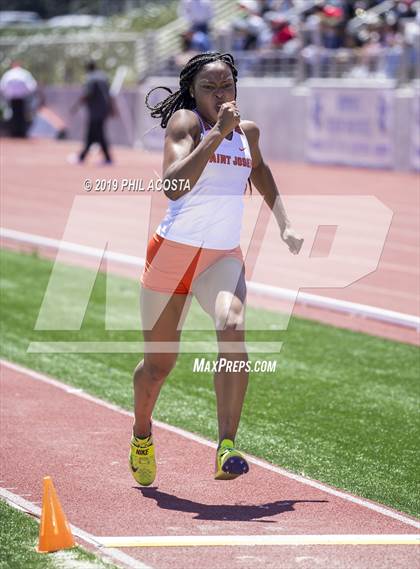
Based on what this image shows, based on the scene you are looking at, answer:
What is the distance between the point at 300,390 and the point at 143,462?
2.72m

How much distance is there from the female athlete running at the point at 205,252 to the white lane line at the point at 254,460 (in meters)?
0.73

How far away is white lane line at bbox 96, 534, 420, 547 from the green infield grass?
22.9 inches

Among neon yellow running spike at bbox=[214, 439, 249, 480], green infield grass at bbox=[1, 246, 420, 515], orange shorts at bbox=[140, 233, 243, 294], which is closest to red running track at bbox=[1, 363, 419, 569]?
neon yellow running spike at bbox=[214, 439, 249, 480]

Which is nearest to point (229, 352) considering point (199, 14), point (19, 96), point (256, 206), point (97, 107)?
point (256, 206)

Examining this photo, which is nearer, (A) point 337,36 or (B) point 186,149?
(B) point 186,149

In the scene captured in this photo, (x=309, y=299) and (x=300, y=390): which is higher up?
(x=300, y=390)

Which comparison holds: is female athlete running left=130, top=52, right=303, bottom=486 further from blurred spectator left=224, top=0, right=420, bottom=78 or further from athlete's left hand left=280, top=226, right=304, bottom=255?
blurred spectator left=224, top=0, right=420, bottom=78

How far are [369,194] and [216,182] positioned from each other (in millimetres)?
16965

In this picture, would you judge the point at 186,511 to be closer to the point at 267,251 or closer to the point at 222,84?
the point at 222,84

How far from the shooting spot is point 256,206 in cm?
1991

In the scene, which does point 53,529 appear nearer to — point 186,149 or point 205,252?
point 205,252

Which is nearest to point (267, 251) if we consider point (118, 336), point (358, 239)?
point (358, 239)

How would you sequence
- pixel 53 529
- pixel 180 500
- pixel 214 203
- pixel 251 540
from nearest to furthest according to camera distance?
pixel 53 529 < pixel 251 540 < pixel 214 203 < pixel 180 500

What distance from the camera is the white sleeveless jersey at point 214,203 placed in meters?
5.73
